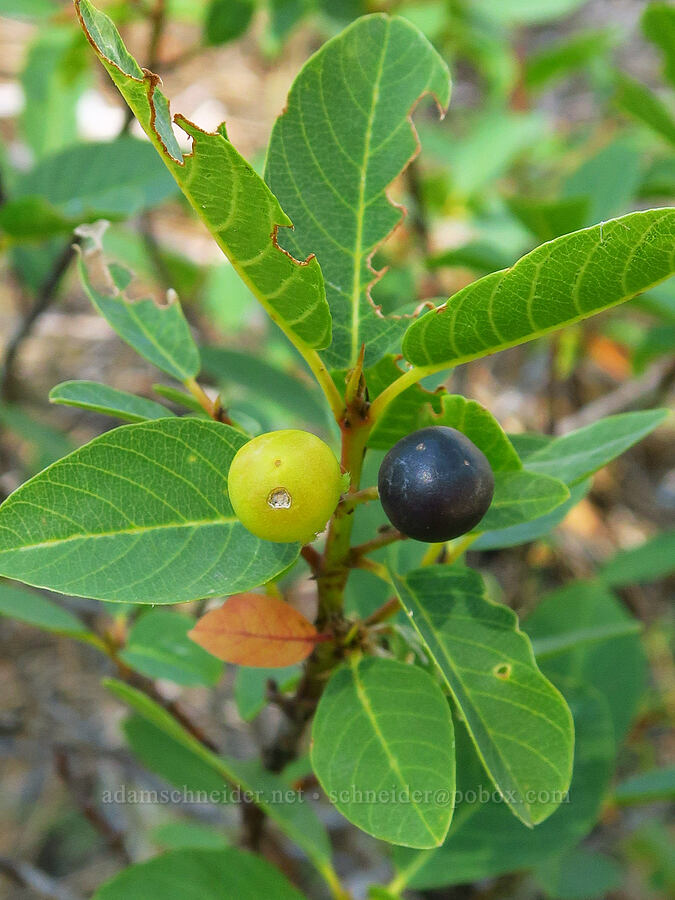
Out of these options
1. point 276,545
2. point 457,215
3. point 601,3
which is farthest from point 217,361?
point 601,3

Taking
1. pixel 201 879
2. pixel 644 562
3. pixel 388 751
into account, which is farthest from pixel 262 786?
pixel 644 562

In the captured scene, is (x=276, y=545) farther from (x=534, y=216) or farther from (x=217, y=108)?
(x=217, y=108)

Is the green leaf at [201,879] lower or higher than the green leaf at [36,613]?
lower

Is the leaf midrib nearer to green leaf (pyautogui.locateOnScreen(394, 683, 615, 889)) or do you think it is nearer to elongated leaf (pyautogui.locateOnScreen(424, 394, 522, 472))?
elongated leaf (pyautogui.locateOnScreen(424, 394, 522, 472))

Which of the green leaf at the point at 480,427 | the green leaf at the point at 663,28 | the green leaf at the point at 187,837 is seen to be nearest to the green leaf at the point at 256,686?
the green leaf at the point at 187,837

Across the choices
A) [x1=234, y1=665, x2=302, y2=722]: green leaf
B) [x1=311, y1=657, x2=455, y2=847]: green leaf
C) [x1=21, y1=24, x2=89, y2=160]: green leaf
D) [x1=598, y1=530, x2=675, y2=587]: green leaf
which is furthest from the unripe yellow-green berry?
[x1=21, y1=24, x2=89, y2=160]: green leaf

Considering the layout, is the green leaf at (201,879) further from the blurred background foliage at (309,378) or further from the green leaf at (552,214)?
the green leaf at (552,214)
